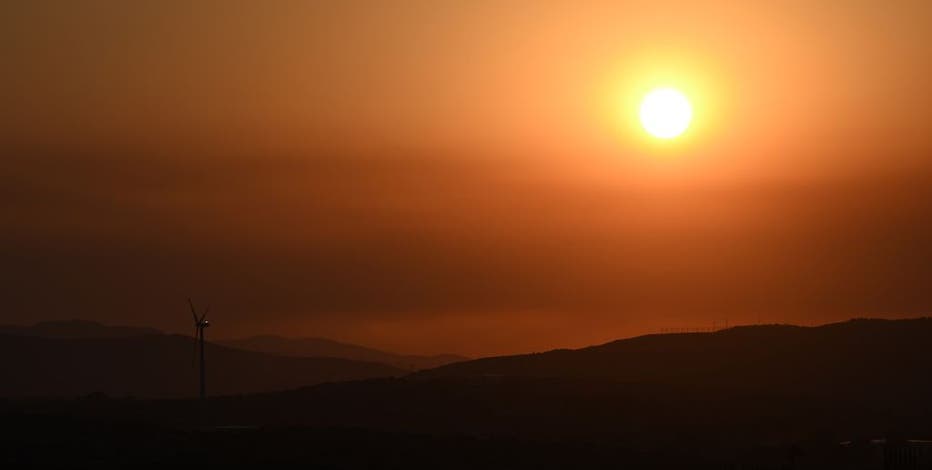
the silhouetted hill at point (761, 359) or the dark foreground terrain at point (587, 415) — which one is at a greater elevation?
the silhouetted hill at point (761, 359)

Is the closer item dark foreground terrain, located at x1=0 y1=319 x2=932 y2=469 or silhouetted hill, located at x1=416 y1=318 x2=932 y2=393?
dark foreground terrain, located at x1=0 y1=319 x2=932 y2=469

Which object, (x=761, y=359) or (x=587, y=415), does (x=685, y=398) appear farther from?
(x=761, y=359)

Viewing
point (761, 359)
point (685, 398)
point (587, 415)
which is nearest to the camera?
point (587, 415)

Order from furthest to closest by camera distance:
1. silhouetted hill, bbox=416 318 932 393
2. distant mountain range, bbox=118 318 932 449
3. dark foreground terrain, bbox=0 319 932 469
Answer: silhouetted hill, bbox=416 318 932 393, distant mountain range, bbox=118 318 932 449, dark foreground terrain, bbox=0 319 932 469

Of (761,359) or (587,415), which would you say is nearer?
(587,415)

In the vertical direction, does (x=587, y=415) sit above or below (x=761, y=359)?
below

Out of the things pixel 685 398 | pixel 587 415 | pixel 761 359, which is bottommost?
pixel 587 415

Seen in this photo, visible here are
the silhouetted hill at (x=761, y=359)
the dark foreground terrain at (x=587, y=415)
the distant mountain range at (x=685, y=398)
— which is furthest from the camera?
the silhouetted hill at (x=761, y=359)

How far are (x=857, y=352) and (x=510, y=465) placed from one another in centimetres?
6124

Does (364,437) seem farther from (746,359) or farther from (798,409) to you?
(746,359)

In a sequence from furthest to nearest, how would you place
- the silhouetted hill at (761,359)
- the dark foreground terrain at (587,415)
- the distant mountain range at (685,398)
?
the silhouetted hill at (761,359), the distant mountain range at (685,398), the dark foreground terrain at (587,415)

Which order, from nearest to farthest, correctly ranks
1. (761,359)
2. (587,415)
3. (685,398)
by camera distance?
(587,415)
(685,398)
(761,359)

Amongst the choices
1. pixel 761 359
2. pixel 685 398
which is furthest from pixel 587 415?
pixel 761 359

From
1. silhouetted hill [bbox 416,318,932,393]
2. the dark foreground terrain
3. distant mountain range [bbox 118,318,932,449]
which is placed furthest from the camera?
silhouetted hill [bbox 416,318,932,393]
